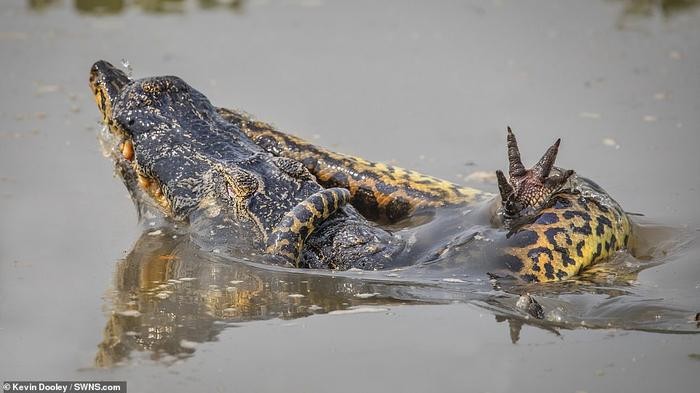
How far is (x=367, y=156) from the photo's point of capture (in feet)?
30.7

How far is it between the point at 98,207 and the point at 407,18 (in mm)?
6024

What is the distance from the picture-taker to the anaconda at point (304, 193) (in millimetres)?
6660

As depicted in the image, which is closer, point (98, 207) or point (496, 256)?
point (496, 256)

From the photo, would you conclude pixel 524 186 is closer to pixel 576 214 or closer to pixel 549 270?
pixel 576 214

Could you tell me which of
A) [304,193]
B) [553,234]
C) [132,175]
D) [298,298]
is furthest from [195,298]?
[553,234]

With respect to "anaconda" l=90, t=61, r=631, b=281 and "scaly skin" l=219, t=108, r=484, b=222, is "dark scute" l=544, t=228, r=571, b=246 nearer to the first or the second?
"anaconda" l=90, t=61, r=631, b=281

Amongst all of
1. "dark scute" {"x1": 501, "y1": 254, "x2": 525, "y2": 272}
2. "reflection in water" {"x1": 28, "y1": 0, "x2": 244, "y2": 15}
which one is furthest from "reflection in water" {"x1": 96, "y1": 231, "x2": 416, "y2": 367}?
"reflection in water" {"x1": 28, "y1": 0, "x2": 244, "y2": 15}

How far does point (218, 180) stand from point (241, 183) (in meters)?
0.21

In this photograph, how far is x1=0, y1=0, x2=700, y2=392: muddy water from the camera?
5.53m

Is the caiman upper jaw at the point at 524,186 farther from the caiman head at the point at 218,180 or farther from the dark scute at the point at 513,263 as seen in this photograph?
the caiman head at the point at 218,180

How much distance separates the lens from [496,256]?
666cm

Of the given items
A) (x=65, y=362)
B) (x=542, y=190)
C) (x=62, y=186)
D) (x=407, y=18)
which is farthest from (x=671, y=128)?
(x=65, y=362)

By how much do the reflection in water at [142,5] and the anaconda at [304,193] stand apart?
244 inches

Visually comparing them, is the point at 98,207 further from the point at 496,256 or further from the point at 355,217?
the point at 496,256
